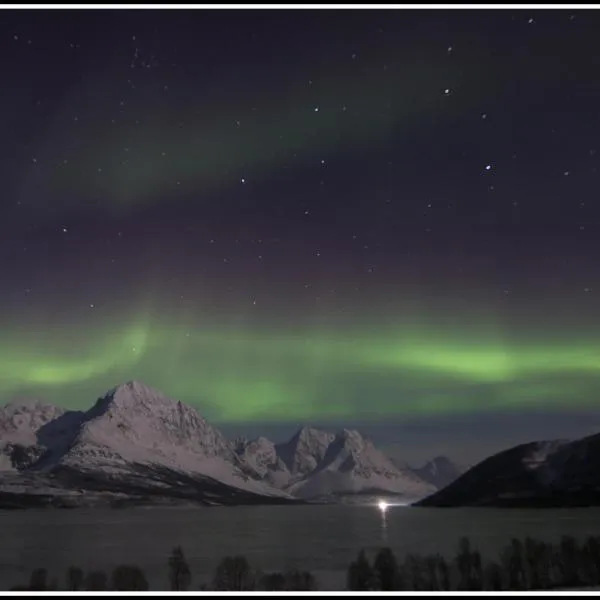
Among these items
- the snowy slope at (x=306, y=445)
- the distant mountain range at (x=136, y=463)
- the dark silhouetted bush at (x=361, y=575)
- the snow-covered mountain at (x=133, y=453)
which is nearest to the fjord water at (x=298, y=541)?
the dark silhouetted bush at (x=361, y=575)

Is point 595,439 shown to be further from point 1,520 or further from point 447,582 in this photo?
point 1,520

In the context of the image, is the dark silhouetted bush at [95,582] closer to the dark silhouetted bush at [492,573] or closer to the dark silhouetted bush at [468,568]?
the dark silhouetted bush at [468,568]

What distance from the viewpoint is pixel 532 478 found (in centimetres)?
2570

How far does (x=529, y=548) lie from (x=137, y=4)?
962cm

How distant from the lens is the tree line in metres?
9.98

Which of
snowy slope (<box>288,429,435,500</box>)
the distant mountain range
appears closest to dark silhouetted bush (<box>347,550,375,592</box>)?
snowy slope (<box>288,429,435,500</box>)

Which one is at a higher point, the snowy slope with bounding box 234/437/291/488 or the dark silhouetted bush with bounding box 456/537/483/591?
the snowy slope with bounding box 234/437/291/488

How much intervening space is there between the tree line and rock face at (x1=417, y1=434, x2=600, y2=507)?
198cm

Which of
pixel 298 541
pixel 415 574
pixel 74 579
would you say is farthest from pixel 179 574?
pixel 298 541

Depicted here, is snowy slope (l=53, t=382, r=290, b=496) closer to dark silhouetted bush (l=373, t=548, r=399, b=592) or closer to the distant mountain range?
the distant mountain range

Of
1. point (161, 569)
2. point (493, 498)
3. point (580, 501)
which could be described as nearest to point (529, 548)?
point (161, 569)

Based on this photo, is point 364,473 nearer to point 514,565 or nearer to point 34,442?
point 514,565

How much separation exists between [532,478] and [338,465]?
38110 mm

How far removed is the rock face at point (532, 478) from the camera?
571 inches
